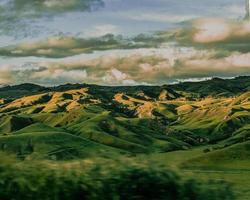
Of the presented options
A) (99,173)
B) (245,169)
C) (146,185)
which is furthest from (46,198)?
(245,169)

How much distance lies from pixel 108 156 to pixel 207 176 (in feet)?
7.93

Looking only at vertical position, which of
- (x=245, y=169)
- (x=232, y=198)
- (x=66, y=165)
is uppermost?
(x=66, y=165)

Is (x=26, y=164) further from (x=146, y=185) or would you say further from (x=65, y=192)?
(x=146, y=185)

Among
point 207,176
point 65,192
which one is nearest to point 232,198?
point 207,176

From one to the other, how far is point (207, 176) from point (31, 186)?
13.7 ft

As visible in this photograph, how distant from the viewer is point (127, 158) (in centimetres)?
1389

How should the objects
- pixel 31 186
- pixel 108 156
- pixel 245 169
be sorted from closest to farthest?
pixel 31 186 → pixel 108 156 → pixel 245 169

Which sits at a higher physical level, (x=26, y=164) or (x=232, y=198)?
(x=26, y=164)

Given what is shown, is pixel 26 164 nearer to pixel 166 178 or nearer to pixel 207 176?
pixel 166 178

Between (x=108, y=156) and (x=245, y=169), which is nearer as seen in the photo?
(x=108, y=156)

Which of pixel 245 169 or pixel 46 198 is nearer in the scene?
pixel 46 198

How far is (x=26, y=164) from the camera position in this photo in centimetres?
1363

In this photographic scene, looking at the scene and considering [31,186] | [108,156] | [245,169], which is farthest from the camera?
[245,169]

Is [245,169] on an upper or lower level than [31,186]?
lower
